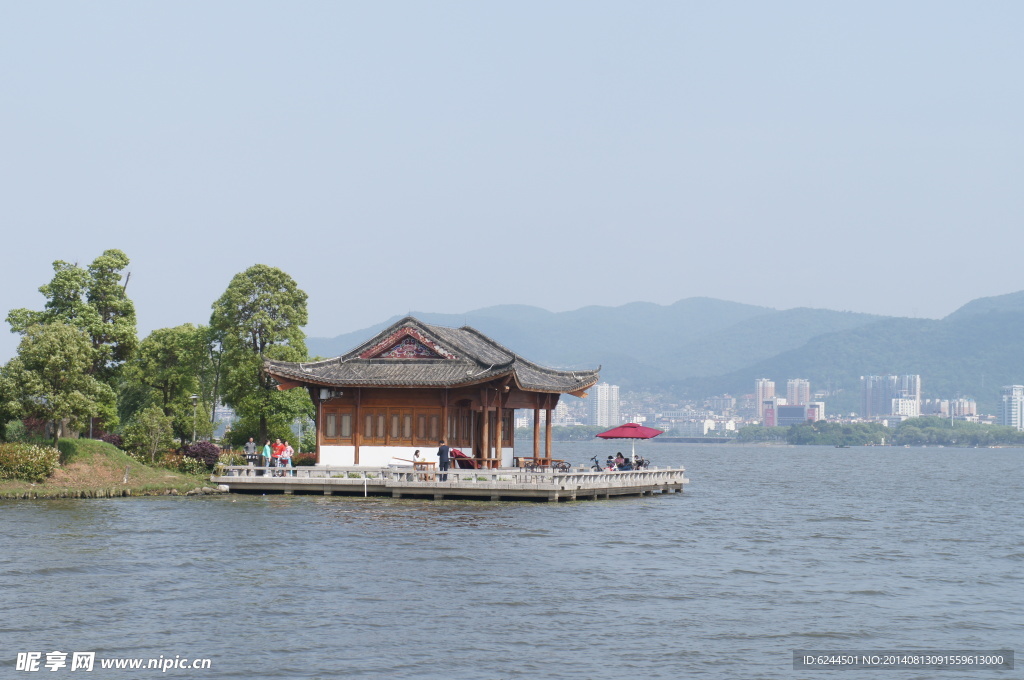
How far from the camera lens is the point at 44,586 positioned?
25.7 metres

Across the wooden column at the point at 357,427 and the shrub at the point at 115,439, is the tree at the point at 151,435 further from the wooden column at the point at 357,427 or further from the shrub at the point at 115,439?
the wooden column at the point at 357,427

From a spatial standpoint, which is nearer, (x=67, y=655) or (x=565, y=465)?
(x=67, y=655)

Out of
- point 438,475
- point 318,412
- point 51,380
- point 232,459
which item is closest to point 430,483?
point 438,475

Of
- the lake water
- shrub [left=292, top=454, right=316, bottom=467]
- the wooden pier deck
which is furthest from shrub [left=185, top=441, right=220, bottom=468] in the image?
the lake water

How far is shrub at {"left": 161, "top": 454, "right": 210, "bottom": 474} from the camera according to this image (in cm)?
5072

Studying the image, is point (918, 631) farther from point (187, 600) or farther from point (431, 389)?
point (431, 389)

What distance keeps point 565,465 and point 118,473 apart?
740 inches

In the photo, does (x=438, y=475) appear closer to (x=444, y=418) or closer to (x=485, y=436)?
(x=444, y=418)

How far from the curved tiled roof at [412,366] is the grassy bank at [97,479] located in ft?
20.9

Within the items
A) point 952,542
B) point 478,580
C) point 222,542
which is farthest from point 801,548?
point 222,542

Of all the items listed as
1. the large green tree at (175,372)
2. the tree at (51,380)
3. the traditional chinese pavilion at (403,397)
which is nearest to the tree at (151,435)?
the tree at (51,380)

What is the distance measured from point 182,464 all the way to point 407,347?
1074 cm

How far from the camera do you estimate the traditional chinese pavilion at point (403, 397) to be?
49594 mm

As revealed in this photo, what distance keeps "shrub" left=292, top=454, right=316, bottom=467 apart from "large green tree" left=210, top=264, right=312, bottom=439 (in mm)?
4377
